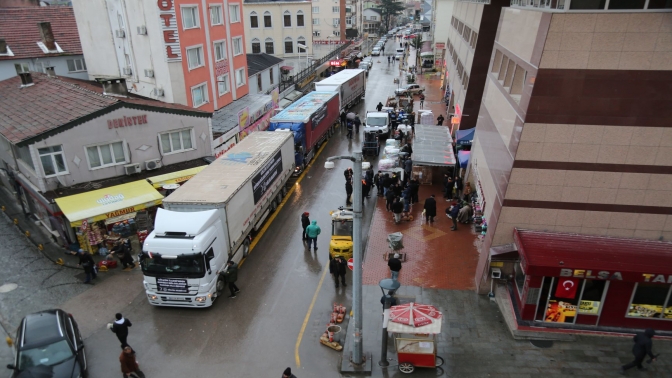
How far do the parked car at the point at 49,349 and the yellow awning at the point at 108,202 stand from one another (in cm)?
591

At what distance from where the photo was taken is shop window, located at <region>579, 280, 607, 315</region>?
12.7 meters

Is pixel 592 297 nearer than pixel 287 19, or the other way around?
pixel 592 297

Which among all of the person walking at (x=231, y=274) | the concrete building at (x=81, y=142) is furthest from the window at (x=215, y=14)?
the person walking at (x=231, y=274)

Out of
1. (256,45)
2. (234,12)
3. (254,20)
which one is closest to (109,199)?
(234,12)

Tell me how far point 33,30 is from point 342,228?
2921 centimetres

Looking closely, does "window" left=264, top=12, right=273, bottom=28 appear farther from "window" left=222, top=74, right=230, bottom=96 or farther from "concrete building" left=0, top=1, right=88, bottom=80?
"window" left=222, top=74, right=230, bottom=96

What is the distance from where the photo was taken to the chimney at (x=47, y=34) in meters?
30.7

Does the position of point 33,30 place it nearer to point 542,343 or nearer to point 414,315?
point 414,315

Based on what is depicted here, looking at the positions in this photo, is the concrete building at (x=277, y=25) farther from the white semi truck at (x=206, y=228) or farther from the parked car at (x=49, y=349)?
the parked car at (x=49, y=349)

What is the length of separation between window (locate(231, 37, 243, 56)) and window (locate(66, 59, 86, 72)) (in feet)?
37.9

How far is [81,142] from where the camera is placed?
64.1ft

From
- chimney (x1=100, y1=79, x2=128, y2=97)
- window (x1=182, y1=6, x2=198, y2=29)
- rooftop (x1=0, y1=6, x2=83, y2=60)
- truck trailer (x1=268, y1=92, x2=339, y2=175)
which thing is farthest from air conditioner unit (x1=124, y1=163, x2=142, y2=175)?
rooftop (x1=0, y1=6, x2=83, y2=60)

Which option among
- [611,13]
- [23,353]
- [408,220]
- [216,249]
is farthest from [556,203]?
[23,353]

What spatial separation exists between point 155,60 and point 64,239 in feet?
41.5
